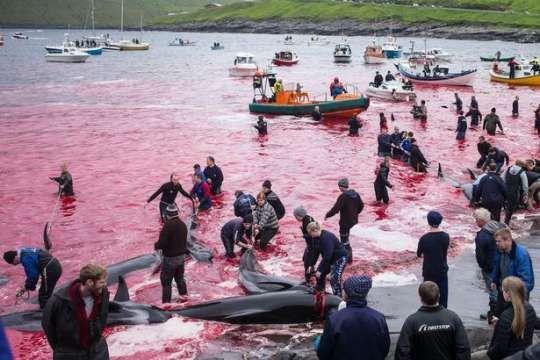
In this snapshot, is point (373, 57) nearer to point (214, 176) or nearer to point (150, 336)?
point (214, 176)

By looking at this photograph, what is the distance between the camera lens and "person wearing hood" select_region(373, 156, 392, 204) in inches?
699

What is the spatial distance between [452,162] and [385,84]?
21109 millimetres

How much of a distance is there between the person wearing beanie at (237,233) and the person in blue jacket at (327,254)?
354 cm

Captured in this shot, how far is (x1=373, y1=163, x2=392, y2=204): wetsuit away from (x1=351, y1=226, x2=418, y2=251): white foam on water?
6.98 ft

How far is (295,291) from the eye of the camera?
406 inches

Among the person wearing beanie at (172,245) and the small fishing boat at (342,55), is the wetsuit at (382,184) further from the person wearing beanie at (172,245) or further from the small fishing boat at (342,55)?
the small fishing boat at (342,55)

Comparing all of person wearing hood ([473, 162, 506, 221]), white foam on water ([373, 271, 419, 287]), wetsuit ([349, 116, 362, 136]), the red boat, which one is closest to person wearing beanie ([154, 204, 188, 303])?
white foam on water ([373, 271, 419, 287])

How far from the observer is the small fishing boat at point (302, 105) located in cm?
3531

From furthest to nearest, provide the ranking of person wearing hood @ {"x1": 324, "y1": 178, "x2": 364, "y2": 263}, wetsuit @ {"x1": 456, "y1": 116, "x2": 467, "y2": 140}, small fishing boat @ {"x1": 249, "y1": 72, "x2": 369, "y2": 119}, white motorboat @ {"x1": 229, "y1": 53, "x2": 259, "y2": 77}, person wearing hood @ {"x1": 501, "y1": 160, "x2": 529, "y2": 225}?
1. white motorboat @ {"x1": 229, "y1": 53, "x2": 259, "y2": 77}
2. small fishing boat @ {"x1": 249, "y1": 72, "x2": 369, "y2": 119}
3. wetsuit @ {"x1": 456, "y1": 116, "x2": 467, "y2": 140}
4. person wearing hood @ {"x1": 501, "y1": 160, "x2": 529, "y2": 225}
5. person wearing hood @ {"x1": 324, "y1": 178, "x2": 364, "y2": 263}

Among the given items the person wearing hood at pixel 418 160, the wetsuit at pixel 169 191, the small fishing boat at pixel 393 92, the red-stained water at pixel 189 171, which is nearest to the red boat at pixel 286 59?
the red-stained water at pixel 189 171

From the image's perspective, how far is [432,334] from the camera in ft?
19.2

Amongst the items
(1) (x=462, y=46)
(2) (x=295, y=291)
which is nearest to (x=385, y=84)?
(2) (x=295, y=291)

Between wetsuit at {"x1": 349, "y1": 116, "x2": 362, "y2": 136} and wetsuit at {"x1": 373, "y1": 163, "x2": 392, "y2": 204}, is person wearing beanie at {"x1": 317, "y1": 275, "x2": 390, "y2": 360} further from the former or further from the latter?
wetsuit at {"x1": 349, "y1": 116, "x2": 362, "y2": 136}

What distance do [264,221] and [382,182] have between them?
583 centimetres
